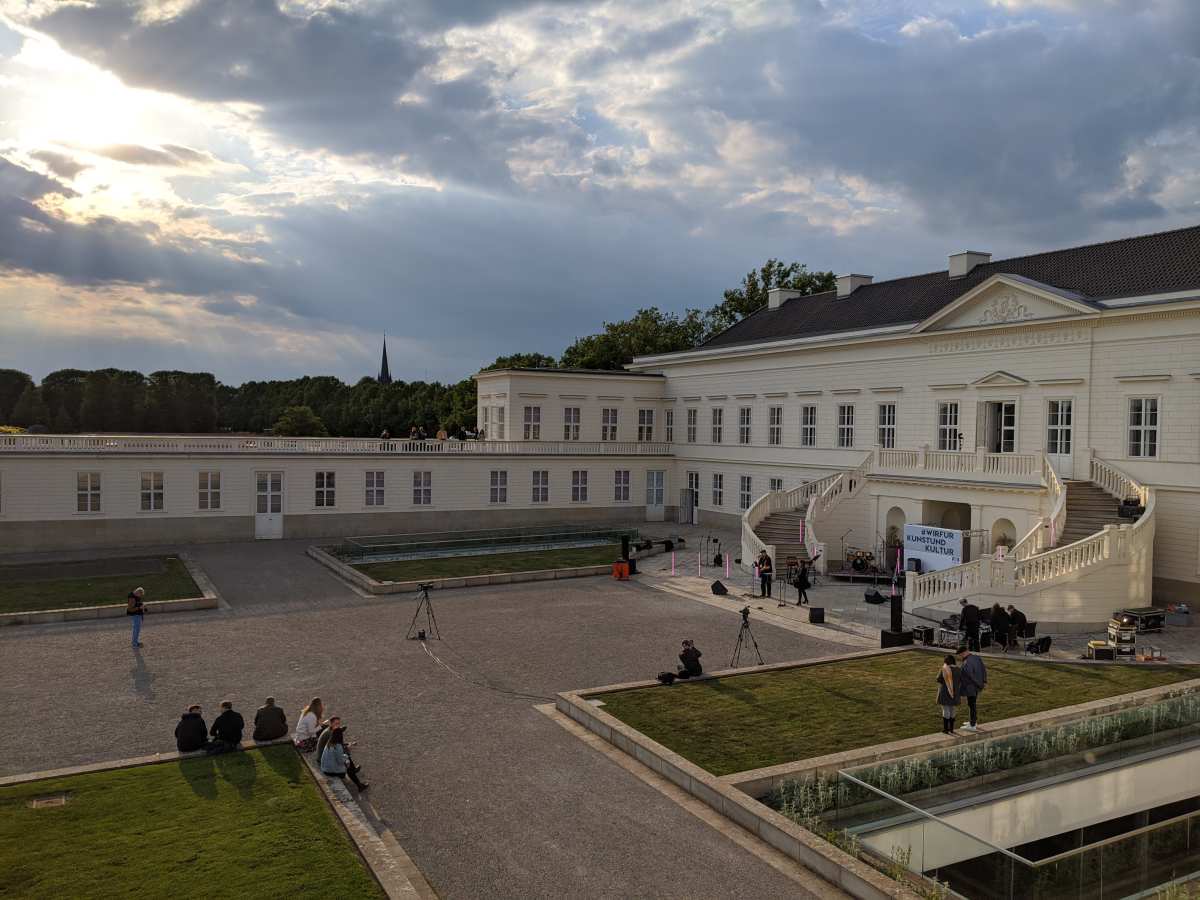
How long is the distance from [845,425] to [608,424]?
1536 cm

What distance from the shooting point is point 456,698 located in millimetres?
18188

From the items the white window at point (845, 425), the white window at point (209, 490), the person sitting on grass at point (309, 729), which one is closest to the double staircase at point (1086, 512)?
the white window at point (845, 425)

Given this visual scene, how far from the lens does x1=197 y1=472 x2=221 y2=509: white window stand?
4012cm

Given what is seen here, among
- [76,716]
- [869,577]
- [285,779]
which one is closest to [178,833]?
[285,779]

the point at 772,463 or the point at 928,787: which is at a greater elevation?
the point at 772,463

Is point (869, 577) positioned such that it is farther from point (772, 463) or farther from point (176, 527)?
point (176, 527)

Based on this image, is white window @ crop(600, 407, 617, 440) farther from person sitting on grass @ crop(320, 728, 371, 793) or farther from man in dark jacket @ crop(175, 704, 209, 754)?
person sitting on grass @ crop(320, 728, 371, 793)

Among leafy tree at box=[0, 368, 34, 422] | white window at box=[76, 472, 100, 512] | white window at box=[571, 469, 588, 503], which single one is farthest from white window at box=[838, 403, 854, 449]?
leafy tree at box=[0, 368, 34, 422]

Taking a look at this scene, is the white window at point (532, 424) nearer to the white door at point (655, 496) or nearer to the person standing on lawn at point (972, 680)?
the white door at point (655, 496)

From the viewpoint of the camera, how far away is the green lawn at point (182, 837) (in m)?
10.4

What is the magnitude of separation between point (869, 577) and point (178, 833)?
26.1m

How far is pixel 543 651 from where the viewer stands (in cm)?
2216

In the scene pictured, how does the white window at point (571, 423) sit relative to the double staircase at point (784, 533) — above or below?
above

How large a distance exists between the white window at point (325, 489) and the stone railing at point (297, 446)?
1.13 meters
